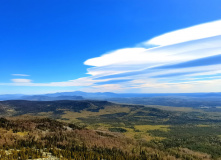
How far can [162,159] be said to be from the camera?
1727 cm

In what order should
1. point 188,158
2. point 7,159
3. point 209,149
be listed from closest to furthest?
point 7,159
point 188,158
point 209,149

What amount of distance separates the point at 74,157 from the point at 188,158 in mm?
16876

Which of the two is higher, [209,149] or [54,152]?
[54,152]

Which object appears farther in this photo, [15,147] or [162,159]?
[162,159]

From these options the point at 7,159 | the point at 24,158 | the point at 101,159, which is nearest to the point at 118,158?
the point at 101,159

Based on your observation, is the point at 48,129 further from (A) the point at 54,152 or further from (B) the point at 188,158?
(B) the point at 188,158

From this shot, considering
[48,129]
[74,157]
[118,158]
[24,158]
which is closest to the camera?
[24,158]

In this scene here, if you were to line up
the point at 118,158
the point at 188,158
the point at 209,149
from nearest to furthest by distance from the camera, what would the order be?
the point at 118,158, the point at 188,158, the point at 209,149

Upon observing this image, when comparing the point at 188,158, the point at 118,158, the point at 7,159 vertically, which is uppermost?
the point at 7,159

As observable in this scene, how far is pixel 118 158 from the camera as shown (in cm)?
1480

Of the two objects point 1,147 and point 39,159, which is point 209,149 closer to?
point 39,159

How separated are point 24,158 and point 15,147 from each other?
3.49 metres

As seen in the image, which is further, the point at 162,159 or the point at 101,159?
the point at 162,159

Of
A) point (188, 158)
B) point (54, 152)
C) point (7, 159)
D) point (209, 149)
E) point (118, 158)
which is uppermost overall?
point (7, 159)
